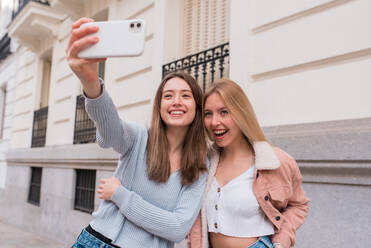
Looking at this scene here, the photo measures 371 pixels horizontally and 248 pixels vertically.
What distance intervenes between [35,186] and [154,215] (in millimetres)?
8310

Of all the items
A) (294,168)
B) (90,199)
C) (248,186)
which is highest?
(294,168)

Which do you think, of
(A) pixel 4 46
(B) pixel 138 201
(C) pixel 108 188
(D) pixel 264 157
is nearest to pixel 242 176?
(D) pixel 264 157

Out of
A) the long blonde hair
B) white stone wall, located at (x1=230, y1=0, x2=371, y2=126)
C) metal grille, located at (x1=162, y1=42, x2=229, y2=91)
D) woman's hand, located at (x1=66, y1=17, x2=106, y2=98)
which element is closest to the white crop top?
the long blonde hair

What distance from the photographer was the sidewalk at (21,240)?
695cm

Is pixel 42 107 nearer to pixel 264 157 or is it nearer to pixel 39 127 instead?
pixel 39 127

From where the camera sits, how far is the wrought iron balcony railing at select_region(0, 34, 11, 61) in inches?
468

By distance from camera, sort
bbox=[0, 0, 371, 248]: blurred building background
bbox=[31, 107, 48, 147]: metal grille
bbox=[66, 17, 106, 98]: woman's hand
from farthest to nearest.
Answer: bbox=[31, 107, 48, 147]: metal grille → bbox=[0, 0, 371, 248]: blurred building background → bbox=[66, 17, 106, 98]: woman's hand

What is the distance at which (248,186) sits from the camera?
76.4 inches

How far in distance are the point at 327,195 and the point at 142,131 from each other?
6.22 ft

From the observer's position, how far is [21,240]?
24.7ft

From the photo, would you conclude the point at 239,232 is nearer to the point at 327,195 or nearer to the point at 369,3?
the point at 327,195

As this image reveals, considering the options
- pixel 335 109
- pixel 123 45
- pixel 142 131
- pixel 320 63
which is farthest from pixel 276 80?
pixel 123 45

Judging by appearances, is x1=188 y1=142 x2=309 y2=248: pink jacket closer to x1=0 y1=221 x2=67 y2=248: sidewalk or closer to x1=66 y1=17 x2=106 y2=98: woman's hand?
x1=66 y1=17 x2=106 y2=98: woman's hand

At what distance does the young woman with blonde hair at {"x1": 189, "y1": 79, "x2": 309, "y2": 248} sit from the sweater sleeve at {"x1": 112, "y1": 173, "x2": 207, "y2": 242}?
0.20m
